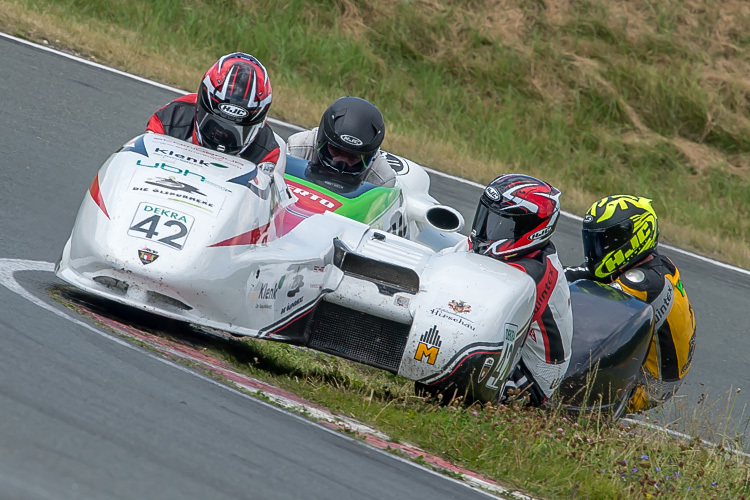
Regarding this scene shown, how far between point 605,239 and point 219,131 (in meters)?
2.76

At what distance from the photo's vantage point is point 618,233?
23.1 feet

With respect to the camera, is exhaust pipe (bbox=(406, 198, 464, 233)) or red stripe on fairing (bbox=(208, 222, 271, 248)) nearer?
red stripe on fairing (bbox=(208, 222, 271, 248))

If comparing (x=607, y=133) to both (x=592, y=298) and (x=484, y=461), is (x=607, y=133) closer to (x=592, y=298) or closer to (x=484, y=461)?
(x=592, y=298)

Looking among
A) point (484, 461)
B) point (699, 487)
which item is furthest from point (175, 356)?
point (699, 487)

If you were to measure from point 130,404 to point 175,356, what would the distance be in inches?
44.5

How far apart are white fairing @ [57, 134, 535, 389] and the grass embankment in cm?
595

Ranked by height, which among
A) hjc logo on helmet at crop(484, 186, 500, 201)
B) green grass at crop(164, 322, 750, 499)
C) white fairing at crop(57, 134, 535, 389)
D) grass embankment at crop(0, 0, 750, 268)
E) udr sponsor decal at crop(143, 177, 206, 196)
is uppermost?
grass embankment at crop(0, 0, 750, 268)

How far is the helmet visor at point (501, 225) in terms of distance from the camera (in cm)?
600

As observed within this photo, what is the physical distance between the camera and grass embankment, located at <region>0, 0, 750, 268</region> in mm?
12547

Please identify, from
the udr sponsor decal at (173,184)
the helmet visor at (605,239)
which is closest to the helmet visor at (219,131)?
the udr sponsor decal at (173,184)

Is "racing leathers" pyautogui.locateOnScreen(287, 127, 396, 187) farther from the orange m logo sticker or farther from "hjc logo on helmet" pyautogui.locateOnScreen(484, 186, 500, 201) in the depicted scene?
the orange m logo sticker

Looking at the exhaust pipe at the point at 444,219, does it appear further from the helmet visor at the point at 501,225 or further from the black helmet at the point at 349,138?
the helmet visor at the point at 501,225

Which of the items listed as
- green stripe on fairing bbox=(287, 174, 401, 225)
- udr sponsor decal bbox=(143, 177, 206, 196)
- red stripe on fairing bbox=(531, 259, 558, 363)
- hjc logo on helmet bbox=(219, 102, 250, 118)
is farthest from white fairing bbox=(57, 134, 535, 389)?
green stripe on fairing bbox=(287, 174, 401, 225)

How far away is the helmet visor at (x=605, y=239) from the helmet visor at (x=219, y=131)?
2.50 meters
